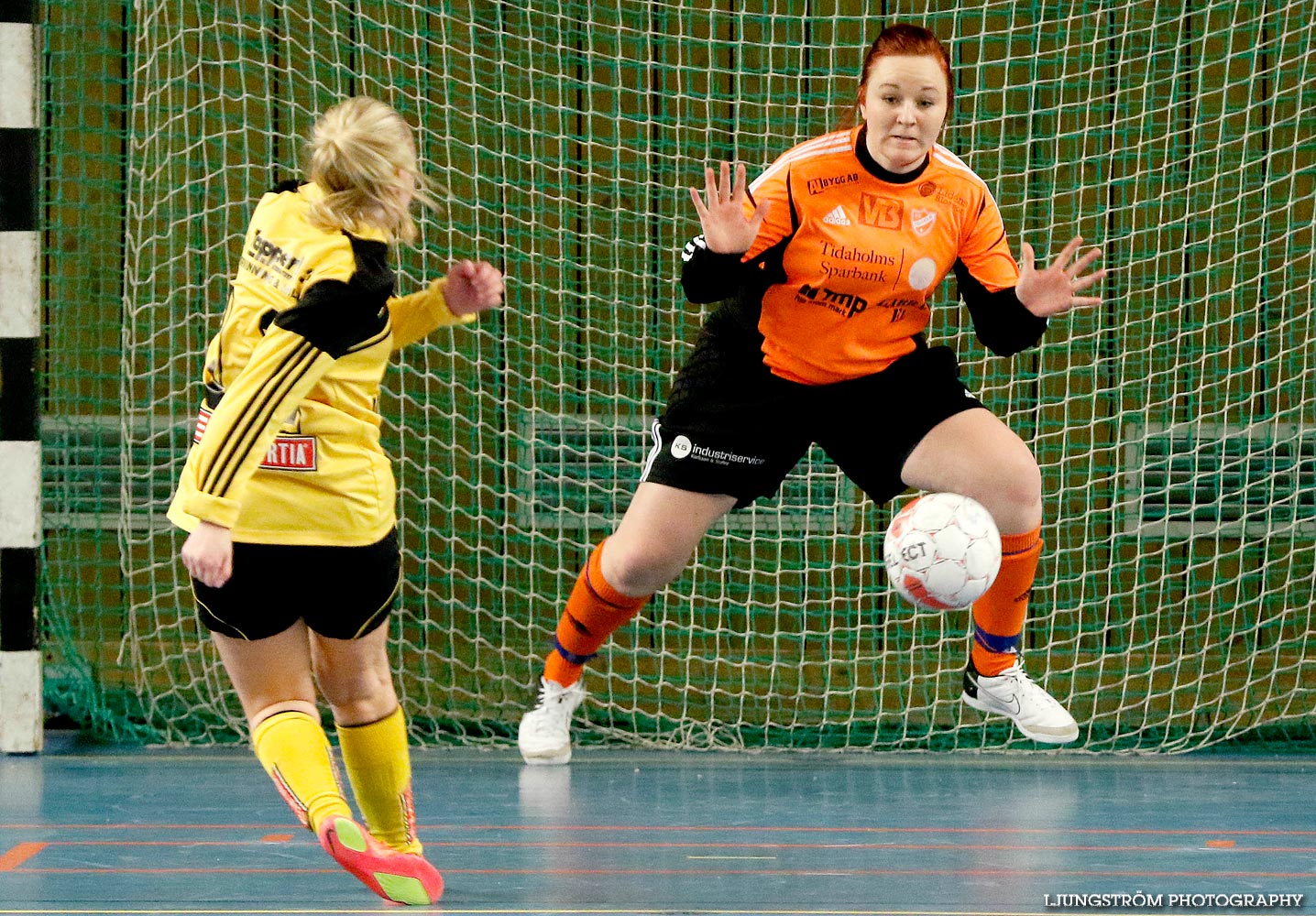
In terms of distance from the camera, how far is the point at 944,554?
10.1ft

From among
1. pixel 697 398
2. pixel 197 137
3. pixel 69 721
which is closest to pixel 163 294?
pixel 197 137

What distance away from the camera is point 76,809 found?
3.71 meters

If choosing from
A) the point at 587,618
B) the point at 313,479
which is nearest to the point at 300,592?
the point at 313,479

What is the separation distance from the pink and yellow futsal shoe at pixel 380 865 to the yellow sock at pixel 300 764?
1.6 inches

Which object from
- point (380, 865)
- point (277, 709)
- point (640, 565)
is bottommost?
point (380, 865)

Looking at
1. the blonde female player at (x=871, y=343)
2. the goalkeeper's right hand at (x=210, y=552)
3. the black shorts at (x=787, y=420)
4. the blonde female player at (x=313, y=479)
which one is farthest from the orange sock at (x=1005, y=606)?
the goalkeeper's right hand at (x=210, y=552)

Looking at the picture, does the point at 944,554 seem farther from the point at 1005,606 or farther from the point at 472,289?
the point at 472,289

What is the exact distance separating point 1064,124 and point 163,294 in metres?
3.20

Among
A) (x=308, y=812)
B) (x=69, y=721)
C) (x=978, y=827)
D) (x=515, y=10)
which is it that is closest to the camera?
(x=308, y=812)

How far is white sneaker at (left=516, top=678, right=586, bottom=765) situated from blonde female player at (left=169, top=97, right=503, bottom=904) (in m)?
1.55

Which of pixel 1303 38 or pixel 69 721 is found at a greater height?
pixel 1303 38

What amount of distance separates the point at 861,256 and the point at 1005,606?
925 mm

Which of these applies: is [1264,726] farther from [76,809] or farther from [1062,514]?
[76,809]

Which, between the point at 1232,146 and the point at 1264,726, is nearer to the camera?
the point at 1264,726
